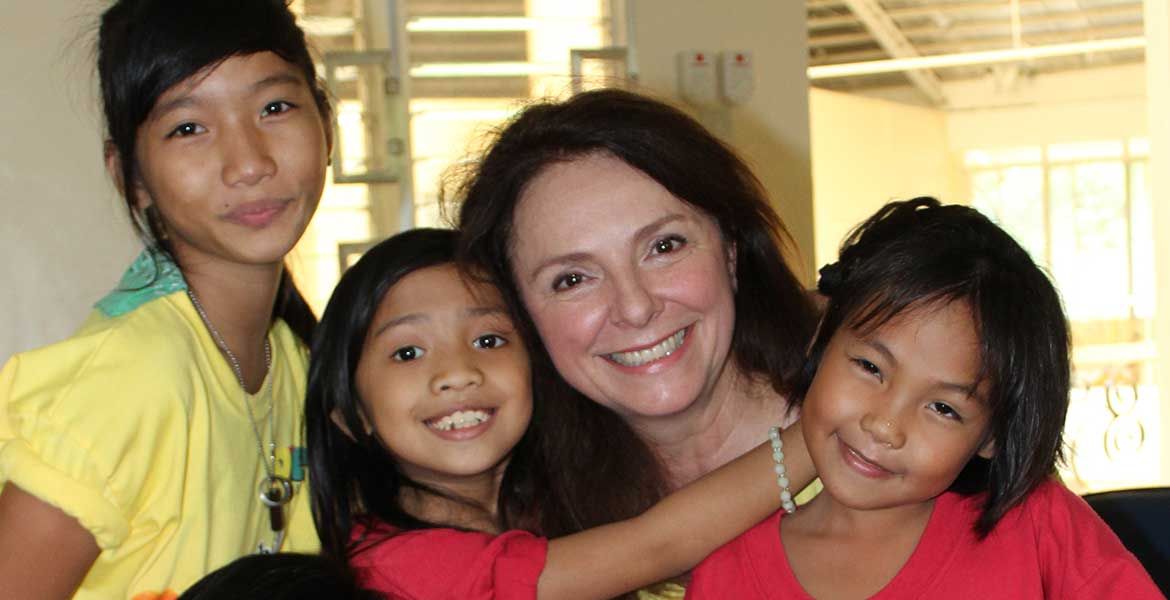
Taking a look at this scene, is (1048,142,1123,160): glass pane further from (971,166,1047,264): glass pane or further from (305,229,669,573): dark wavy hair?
(305,229,669,573): dark wavy hair

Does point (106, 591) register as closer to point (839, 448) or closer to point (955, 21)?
point (839, 448)

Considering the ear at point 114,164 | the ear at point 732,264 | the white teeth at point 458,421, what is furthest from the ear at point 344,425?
the ear at point 732,264

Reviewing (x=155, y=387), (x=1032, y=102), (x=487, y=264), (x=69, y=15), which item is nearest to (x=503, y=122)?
(x=487, y=264)

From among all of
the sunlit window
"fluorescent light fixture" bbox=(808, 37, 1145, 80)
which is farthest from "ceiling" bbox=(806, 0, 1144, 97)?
the sunlit window

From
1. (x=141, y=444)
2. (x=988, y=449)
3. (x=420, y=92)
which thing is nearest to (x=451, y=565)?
(x=141, y=444)

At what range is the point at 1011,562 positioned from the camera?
1.38 m

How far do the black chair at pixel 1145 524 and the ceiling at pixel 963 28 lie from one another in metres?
8.76

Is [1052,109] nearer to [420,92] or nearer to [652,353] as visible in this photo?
[420,92]

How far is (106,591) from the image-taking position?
1.54 m

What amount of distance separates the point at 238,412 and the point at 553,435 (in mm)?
373

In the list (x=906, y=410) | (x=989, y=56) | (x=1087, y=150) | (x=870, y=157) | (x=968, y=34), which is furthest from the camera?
(x=870, y=157)

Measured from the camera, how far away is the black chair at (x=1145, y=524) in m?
1.67

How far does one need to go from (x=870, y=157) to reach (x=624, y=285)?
10.3 m

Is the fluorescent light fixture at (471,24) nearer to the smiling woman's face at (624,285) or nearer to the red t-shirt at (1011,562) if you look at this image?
the smiling woman's face at (624,285)
